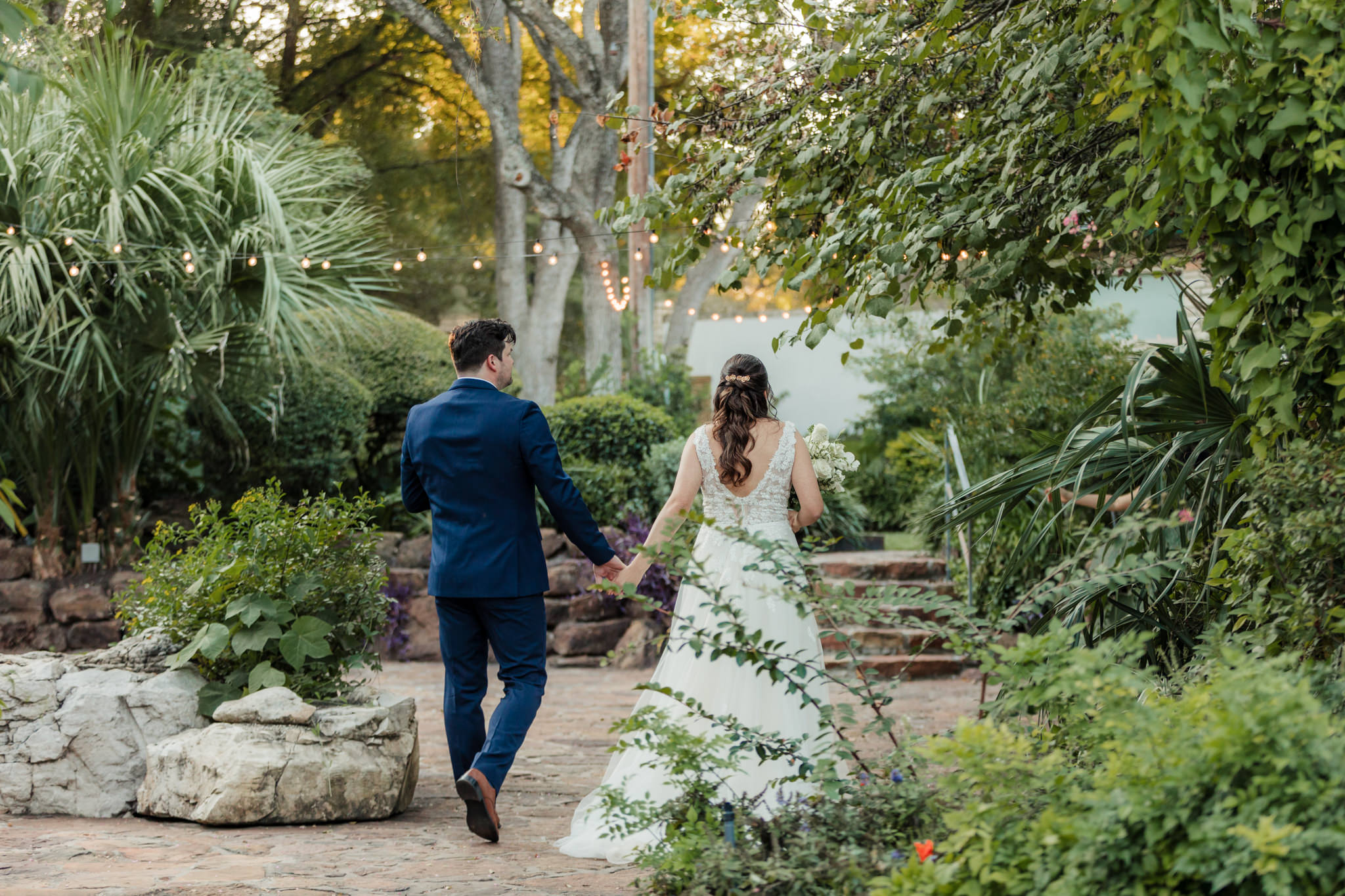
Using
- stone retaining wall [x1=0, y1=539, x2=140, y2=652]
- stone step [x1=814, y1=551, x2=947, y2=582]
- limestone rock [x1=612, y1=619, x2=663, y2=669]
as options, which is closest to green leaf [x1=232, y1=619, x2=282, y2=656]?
limestone rock [x1=612, y1=619, x2=663, y2=669]

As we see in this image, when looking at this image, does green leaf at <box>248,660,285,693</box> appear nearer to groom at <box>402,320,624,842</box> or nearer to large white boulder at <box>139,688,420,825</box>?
large white boulder at <box>139,688,420,825</box>

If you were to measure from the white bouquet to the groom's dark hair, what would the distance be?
1.36 metres

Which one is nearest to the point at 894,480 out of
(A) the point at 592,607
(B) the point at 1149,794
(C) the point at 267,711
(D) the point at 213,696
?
(A) the point at 592,607

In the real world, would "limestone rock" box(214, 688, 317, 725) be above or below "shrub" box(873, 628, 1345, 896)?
below

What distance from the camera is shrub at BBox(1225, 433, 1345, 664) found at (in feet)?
8.29

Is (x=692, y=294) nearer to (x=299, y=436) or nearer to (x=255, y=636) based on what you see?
(x=299, y=436)

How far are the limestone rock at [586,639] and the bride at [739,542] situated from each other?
4.67 m

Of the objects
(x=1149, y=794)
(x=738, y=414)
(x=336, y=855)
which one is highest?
(x=738, y=414)

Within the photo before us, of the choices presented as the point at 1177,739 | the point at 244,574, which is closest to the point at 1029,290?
the point at 1177,739

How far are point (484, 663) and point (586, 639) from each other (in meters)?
4.87

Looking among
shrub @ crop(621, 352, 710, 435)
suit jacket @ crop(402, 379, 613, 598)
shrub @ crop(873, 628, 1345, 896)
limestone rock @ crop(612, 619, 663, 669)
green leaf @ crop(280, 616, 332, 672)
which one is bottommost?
limestone rock @ crop(612, 619, 663, 669)

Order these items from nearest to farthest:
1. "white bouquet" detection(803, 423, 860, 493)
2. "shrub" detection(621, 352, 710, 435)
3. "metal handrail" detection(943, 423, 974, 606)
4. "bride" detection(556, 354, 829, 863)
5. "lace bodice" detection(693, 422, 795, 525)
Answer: "bride" detection(556, 354, 829, 863), "lace bodice" detection(693, 422, 795, 525), "white bouquet" detection(803, 423, 860, 493), "metal handrail" detection(943, 423, 974, 606), "shrub" detection(621, 352, 710, 435)

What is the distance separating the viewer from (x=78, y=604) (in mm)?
9148

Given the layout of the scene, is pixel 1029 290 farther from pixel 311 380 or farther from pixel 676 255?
pixel 311 380
